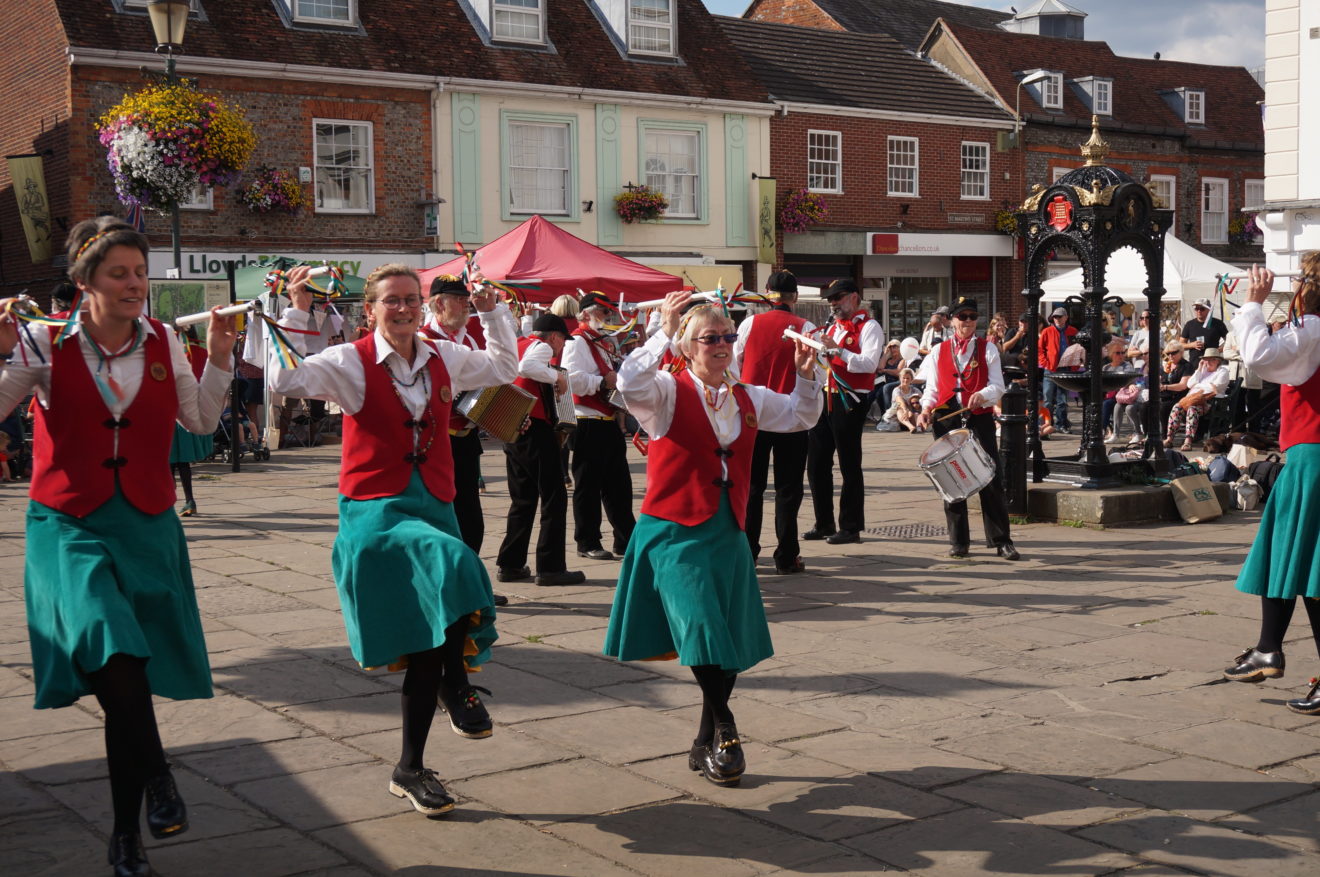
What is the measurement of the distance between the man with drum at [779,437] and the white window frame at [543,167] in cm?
1582

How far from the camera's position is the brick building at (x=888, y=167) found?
28.9 meters

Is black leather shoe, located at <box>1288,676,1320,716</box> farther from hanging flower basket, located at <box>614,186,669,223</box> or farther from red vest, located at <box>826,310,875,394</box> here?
hanging flower basket, located at <box>614,186,669,223</box>

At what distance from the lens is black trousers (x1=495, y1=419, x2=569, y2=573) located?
338 inches

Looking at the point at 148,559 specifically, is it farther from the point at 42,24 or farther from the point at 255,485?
the point at 42,24

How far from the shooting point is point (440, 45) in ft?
79.7

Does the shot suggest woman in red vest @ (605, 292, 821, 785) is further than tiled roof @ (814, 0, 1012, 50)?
No

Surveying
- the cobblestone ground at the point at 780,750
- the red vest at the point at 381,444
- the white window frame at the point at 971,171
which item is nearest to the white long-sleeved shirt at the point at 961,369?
the cobblestone ground at the point at 780,750

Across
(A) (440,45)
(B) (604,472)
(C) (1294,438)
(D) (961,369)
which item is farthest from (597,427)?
(A) (440,45)

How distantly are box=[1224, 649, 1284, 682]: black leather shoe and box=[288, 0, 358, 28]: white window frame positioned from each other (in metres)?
20.2

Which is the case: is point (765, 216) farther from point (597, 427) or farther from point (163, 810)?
point (163, 810)

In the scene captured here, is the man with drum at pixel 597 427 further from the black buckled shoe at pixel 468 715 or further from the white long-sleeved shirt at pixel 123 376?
the white long-sleeved shirt at pixel 123 376

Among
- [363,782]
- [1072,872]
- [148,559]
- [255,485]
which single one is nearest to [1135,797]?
[1072,872]

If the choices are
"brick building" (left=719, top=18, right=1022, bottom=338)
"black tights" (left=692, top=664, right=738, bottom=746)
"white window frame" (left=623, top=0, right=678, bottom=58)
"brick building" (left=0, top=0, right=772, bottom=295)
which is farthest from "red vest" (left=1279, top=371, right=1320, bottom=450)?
"brick building" (left=719, top=18, right=1022, bottom=338)

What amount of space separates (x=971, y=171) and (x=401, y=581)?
28683 mm
